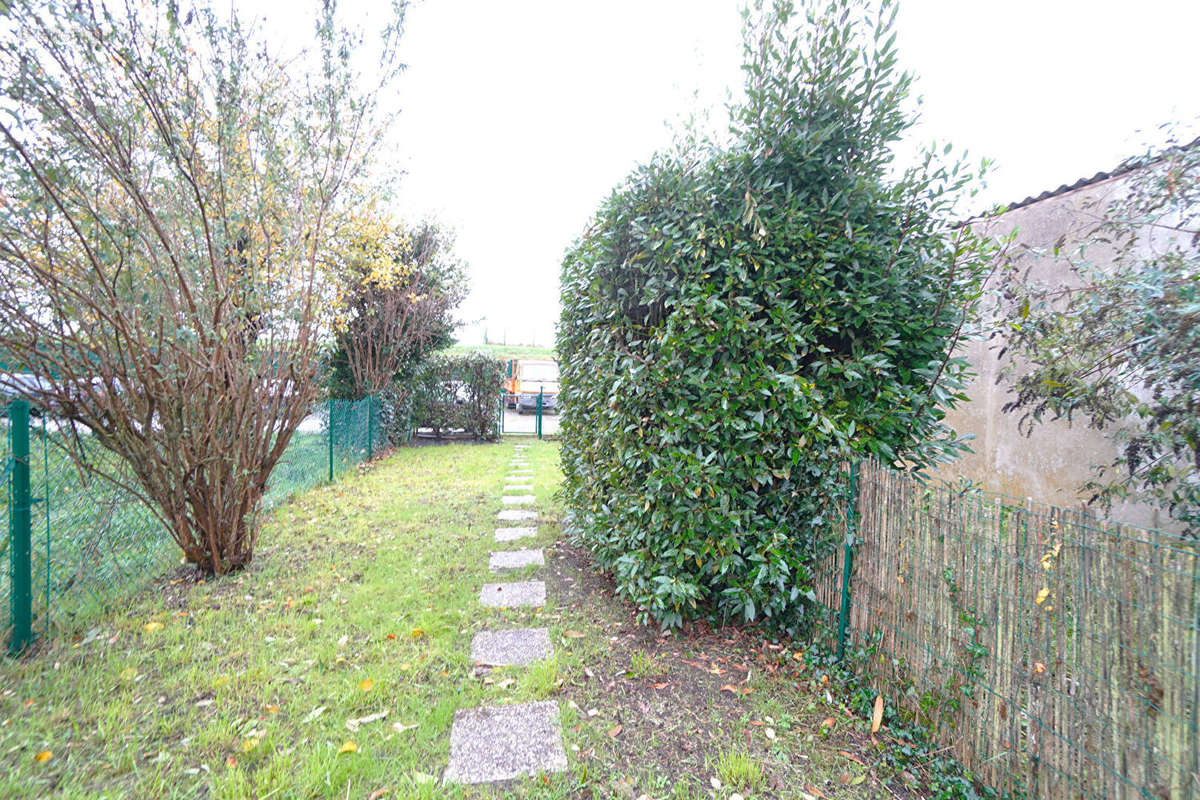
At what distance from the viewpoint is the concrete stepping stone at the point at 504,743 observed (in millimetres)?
2025

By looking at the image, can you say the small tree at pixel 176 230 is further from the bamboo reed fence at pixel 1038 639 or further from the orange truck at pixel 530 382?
the orange truck at pixel 530 382

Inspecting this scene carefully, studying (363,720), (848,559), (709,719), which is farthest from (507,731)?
(848,559)

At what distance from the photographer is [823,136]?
2.62 m

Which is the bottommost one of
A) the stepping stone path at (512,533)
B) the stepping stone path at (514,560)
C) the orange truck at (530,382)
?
the stepping stone path at (514,560)

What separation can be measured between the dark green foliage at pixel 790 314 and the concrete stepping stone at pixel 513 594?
3.25 ft

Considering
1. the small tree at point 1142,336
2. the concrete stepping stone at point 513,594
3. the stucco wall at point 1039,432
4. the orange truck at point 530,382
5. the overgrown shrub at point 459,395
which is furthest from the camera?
the orange truck at point 530,382

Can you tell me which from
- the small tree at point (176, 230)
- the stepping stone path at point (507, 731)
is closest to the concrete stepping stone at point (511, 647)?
the stepping stone path at point (507, 731)

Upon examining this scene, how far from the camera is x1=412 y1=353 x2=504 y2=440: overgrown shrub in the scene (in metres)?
11.8

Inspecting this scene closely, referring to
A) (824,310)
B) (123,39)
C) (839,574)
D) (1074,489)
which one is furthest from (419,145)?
(1074,489)

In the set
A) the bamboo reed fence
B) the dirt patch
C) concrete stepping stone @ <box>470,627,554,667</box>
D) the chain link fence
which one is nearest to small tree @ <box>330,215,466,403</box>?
the chain link fence

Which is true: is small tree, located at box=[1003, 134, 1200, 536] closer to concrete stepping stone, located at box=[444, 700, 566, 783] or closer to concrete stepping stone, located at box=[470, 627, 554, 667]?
concrete stepping stone, located at box=[444, 700, 566, 783]

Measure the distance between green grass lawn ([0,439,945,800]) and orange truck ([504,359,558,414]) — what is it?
45.6ft

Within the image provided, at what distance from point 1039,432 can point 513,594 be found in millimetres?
4746

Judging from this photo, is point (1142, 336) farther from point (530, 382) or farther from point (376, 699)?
point (530, 382)
